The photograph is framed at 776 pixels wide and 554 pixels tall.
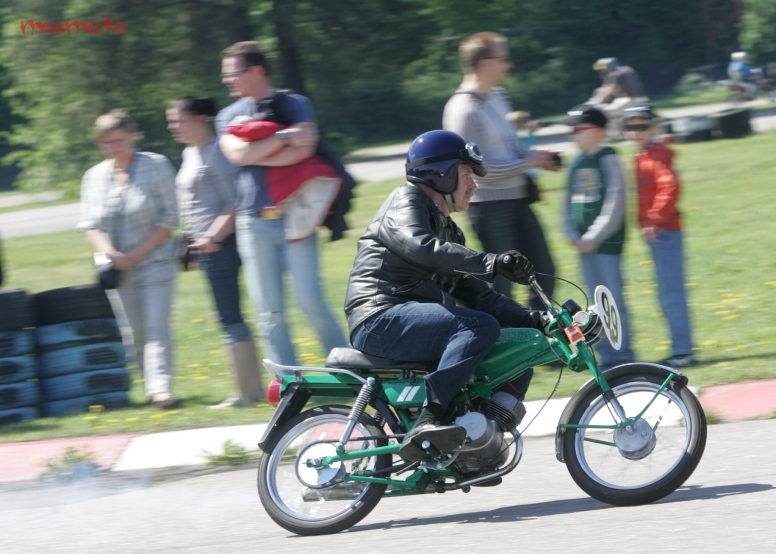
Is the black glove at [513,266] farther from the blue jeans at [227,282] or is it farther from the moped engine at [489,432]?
the blue jeans at [227,282]

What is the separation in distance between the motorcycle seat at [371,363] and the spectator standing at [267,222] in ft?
6.88

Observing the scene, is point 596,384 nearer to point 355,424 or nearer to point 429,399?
point 429,399

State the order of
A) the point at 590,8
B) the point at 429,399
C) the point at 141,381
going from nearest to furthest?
1. the point at 429,399
2. the point at 141,381
3. the point at 590,8

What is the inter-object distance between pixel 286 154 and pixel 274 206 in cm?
34

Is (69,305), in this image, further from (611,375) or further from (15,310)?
(611,375)

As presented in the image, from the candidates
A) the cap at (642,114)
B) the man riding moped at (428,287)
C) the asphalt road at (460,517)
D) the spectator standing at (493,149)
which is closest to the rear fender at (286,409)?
the man riding moped at (428,287)

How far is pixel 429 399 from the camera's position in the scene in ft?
16.9

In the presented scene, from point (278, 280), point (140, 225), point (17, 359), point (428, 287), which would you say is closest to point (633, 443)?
point (428, 287)

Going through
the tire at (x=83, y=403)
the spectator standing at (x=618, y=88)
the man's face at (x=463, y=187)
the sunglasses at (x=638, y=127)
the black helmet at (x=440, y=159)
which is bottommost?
the spectator standing at (x=618, y=88)

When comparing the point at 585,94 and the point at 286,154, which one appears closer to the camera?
the point at 286,154

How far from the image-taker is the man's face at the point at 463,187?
5.36 metres

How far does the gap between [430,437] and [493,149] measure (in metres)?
3.11

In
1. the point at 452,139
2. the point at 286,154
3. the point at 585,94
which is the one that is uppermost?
the point at 452,139

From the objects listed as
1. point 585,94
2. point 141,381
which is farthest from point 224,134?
point 585,94
